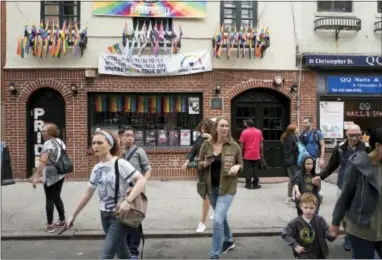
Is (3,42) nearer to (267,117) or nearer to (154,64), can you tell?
(154,64)

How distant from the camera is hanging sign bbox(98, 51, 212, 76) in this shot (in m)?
10.6

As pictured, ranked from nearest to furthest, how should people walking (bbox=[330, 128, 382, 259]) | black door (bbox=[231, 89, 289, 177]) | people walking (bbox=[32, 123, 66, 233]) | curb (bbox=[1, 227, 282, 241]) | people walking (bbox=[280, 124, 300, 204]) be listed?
people walking (bbox=[330, 128, 382, 259])
curb (bbox=[1, 227, 282, 241])
people walking (bbox=[32, 123, 66, 233])
people walking (bbox=[280, 124, 300, 204])
black door (bbox=[231, 89, 289, 177])

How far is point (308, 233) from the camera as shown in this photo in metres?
3.78

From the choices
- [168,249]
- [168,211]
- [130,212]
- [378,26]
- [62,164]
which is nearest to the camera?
[130,212]

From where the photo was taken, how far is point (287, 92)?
1112 cm

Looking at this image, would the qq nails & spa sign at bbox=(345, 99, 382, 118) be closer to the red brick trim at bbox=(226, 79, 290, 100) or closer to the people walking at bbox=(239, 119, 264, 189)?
the red brick trim at bbox=(226, 79, 290, 100)

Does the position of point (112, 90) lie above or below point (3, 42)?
below

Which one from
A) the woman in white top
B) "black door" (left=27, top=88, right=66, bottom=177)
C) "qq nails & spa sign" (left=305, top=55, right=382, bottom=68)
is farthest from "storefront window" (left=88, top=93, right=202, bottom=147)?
the woman in white top

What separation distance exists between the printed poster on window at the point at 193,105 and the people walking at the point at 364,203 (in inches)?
316

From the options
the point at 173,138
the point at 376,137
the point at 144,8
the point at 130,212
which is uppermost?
the point at 144,8

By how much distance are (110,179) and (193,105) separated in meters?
7.50

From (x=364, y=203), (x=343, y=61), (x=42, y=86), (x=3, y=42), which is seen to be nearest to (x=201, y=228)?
(x=364, y=203)

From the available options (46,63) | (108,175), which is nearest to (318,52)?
(46,63)

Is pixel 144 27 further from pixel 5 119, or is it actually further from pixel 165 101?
pixel 5 119
